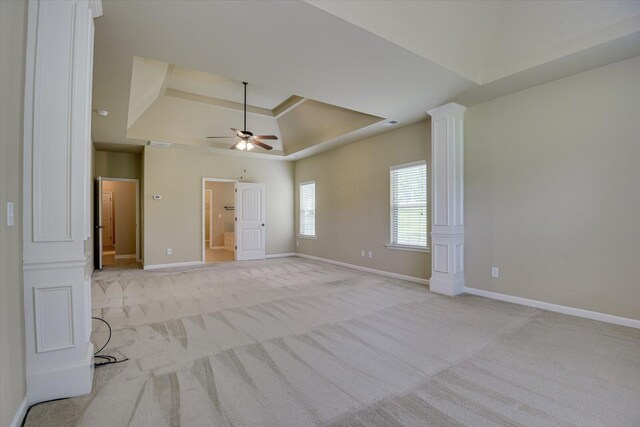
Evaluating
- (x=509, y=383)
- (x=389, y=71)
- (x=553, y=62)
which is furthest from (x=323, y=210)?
(x=509, y=383)

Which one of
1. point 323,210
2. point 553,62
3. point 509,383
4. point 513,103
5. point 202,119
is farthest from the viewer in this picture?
point 323,210

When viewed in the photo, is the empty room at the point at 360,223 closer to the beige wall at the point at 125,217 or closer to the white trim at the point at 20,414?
the white trim at the point at 20,414

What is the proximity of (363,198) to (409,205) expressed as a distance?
1207mm

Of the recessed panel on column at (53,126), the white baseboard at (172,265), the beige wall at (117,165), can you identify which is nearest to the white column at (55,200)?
the recessed panel on column at (53,126)

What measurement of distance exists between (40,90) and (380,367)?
3030 millimetres

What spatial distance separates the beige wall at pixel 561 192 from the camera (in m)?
3.20

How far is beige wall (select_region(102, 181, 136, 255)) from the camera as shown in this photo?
8.48 meters

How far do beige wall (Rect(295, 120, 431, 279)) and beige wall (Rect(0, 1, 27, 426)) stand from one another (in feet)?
16.2

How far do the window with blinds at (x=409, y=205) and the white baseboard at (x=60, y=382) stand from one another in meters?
4.70

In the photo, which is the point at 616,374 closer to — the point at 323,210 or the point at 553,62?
the point at 553,62

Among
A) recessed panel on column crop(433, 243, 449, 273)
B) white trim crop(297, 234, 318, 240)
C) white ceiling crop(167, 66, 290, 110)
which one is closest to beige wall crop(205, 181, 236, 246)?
white trim crop(297, 234, 318, 240)

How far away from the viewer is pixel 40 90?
191 cm

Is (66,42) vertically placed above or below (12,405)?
above

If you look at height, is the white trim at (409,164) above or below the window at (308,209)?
above
